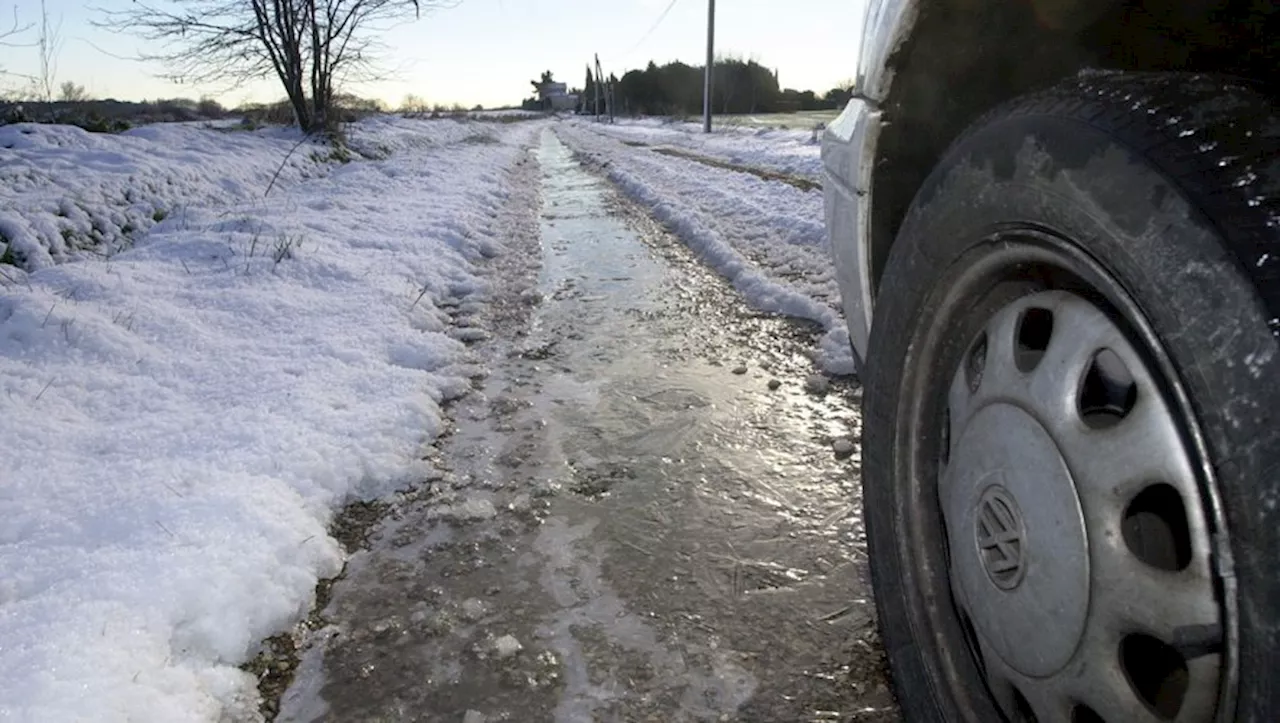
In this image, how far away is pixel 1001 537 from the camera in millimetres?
1107

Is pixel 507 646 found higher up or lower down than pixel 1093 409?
lower down

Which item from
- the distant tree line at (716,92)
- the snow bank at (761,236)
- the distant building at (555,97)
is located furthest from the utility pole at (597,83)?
the snow bank at (761,236)

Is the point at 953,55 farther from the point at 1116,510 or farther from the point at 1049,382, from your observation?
the point at 1116,510

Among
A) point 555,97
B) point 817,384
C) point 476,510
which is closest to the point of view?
point 476,510

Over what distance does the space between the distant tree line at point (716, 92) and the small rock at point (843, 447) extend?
57411 mm

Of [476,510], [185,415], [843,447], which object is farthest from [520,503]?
[185,415]

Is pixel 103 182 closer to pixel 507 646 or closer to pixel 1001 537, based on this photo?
pixel 507 646

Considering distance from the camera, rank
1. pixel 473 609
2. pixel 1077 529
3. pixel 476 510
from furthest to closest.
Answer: pixel 476 510 → pixel 473 609 → pixel 1077 529

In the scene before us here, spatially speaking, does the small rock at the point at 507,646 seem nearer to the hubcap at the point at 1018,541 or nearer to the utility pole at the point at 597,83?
the hubcap at the point at 1018,541

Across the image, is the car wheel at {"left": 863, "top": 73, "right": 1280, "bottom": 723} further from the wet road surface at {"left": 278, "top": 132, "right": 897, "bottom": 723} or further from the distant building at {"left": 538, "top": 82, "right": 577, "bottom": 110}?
the distant building at {"left": 538, "top": 82, "right": 577, "bottom": 110}

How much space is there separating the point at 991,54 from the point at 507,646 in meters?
1.57

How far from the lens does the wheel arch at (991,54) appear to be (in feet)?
3.81

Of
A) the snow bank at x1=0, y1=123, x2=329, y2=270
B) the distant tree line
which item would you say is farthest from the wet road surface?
the distant tree line

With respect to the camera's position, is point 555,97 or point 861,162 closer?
point 861,162
